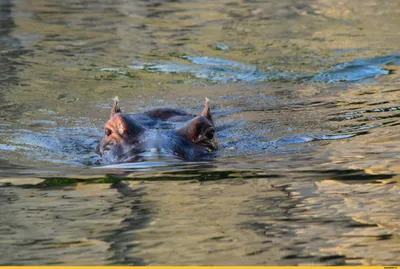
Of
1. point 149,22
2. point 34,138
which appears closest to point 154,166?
point 34,138

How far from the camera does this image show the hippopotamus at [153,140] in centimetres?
570

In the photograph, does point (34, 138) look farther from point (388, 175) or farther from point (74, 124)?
point (388, 175)

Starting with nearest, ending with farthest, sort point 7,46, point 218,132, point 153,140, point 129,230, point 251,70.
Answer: point 129,230 < point 153,140 < point 218,132 < point 251,70 < point 7,46

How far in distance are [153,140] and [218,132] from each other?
214 cm

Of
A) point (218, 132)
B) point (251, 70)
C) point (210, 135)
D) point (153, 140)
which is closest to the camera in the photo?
point (153, 140)

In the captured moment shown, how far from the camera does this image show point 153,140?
5812 millimetres

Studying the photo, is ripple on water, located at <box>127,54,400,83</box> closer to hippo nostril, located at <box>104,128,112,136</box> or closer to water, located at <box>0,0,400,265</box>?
water, located at <box>0,0,400,265</box>

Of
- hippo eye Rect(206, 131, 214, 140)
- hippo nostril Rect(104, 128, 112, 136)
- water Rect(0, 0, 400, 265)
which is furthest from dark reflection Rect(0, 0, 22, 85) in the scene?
hippo eye Rect(206, 131, 214, 140)

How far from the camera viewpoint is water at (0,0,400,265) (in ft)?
11.4

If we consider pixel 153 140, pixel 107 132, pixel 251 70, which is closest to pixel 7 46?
pixel 251 70

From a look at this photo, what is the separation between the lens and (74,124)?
818 cm

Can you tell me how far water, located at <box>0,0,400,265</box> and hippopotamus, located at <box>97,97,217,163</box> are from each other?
0.18 metres

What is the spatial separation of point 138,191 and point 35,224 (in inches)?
32.1

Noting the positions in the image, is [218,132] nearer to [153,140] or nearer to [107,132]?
[107,132]
